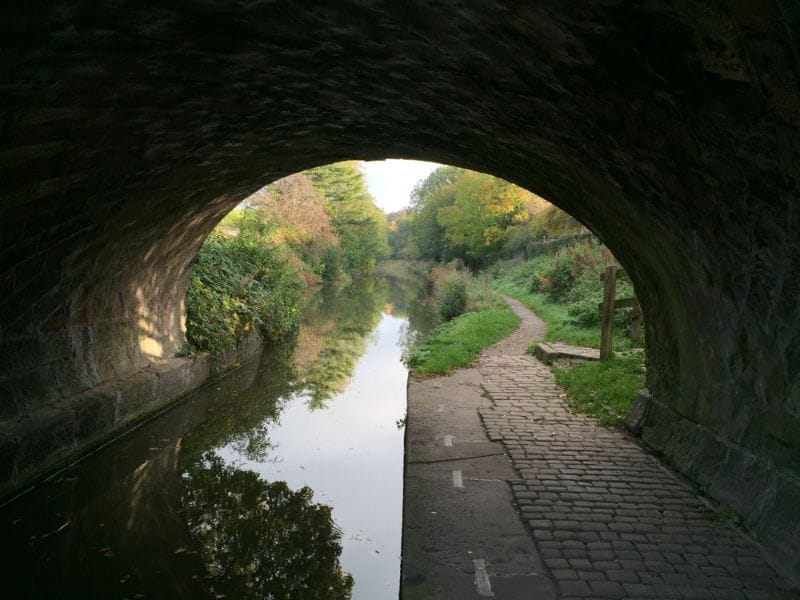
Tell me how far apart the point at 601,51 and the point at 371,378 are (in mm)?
9254

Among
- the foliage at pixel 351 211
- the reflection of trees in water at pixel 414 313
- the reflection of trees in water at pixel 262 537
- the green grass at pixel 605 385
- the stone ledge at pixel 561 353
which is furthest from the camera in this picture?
the foliage at pixel 351 211

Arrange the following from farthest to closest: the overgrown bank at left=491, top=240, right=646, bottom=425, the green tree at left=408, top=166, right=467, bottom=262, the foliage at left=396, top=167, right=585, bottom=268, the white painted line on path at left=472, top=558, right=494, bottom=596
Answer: the green tree at left=408, top=166, right=467, bottom=262, the foliage at left=396, top=167, right=585, bottom=268, the overgrown bank at left=491, top=240, right=646, bottom=425, the white painted line on path at left=472, top=558, right=494, bottom=596

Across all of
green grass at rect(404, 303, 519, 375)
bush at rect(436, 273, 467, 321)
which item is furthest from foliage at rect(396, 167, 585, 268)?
green grass at rect(404, 303, 519, 375)

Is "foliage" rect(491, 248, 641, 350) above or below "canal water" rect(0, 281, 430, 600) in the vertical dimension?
above

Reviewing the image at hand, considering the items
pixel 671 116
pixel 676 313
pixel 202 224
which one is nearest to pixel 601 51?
pixel 671 116

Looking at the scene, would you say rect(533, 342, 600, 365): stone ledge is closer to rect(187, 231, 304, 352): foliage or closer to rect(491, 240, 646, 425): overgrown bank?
rect(491, 240, 646, 425): overgrown bank

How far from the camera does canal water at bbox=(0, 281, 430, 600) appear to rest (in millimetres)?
4328

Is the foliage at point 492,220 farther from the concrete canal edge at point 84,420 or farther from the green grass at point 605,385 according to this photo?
the concrete canal edge at point 84,420

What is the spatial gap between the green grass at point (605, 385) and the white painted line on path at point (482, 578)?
3812 mm

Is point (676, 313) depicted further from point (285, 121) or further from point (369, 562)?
point (285, 121)

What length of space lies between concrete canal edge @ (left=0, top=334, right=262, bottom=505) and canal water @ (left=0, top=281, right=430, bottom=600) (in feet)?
0.58

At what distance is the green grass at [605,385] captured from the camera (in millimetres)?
7590

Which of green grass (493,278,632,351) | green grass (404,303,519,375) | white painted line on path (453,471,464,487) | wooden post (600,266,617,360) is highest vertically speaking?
wooden post (600,266,617,360)

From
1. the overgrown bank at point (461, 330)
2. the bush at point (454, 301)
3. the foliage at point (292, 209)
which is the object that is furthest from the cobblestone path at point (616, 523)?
the foliage at point (292, 209)
